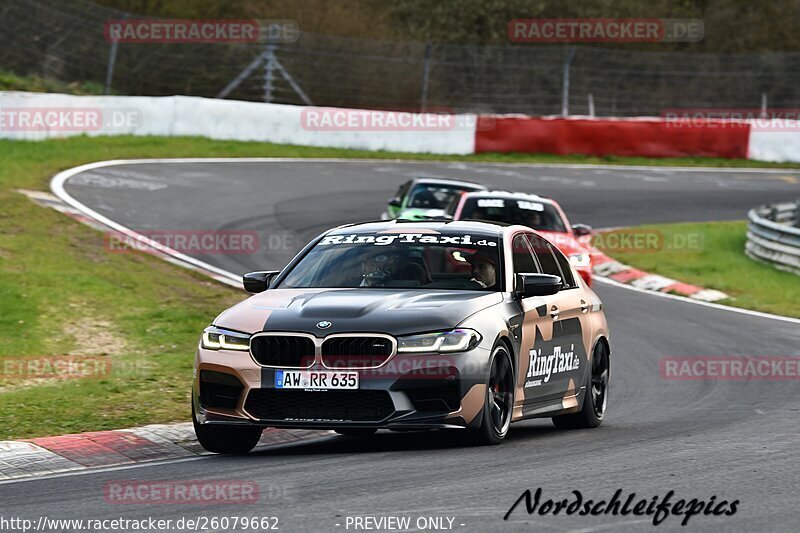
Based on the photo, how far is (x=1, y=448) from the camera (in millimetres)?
8461

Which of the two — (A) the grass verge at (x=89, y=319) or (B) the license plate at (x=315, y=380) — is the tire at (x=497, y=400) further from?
(A) the grass verge at (x=89, y=319)

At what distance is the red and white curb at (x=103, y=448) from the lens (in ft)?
26.4

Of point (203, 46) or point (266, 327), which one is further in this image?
point (203, 46)

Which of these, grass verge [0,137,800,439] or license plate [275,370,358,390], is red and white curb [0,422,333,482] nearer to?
grass verge [0,137,800,439]

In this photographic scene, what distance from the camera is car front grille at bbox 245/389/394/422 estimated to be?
7.93 m

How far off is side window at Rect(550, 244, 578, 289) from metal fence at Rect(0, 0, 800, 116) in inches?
1035

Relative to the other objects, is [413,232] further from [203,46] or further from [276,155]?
[203,46]

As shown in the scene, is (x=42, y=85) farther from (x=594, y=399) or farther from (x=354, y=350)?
(x=354, y=350)

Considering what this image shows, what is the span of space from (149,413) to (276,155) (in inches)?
880

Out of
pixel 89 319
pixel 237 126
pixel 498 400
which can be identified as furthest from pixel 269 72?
pixel 498 400

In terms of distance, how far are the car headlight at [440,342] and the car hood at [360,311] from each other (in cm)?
4

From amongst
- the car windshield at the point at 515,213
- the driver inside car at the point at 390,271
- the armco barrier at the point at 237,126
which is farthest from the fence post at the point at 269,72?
the driver inside car at the point at 390,271

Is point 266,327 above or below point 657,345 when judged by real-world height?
above

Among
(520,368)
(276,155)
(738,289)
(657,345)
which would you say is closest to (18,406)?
(520,368)
